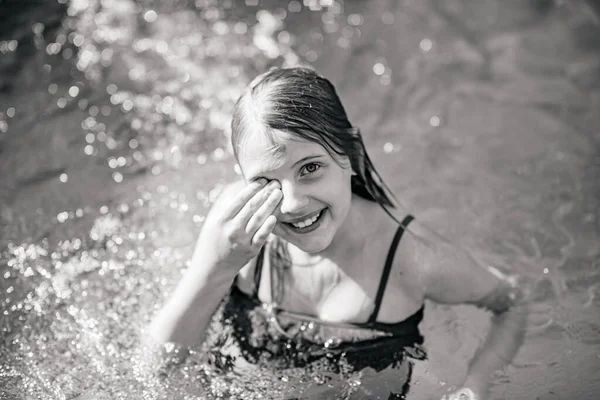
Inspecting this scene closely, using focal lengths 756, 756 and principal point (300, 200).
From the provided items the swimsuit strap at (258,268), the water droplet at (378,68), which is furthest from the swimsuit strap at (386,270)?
the water droplet at (378,68)

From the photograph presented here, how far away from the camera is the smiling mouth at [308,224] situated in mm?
3137

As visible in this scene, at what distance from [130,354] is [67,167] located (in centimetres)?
178

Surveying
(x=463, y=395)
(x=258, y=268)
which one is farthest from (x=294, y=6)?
(x=463, y=395)

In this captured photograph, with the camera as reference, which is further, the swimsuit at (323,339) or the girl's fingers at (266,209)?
the swimsuit at (323,339)

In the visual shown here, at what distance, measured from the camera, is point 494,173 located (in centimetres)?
482

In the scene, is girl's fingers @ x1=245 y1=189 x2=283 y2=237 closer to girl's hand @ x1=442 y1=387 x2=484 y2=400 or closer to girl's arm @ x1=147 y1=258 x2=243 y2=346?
girl's arm @ x1=147 y1=258 x2=243 y2=346

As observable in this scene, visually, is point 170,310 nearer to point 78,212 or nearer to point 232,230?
point 232,230

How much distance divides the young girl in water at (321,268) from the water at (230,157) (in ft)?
0.47

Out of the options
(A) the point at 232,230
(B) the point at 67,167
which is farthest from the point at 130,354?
(B) the point at 67,167

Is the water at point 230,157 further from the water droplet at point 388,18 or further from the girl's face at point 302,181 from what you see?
the girl's face at point 302,181

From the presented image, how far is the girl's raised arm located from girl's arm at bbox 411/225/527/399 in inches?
33.2

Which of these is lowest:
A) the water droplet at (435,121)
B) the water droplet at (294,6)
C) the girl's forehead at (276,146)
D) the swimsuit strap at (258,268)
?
the swimsuit strap at (258,268)

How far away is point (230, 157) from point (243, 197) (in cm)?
187

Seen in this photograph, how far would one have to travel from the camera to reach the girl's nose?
9.86 feet
